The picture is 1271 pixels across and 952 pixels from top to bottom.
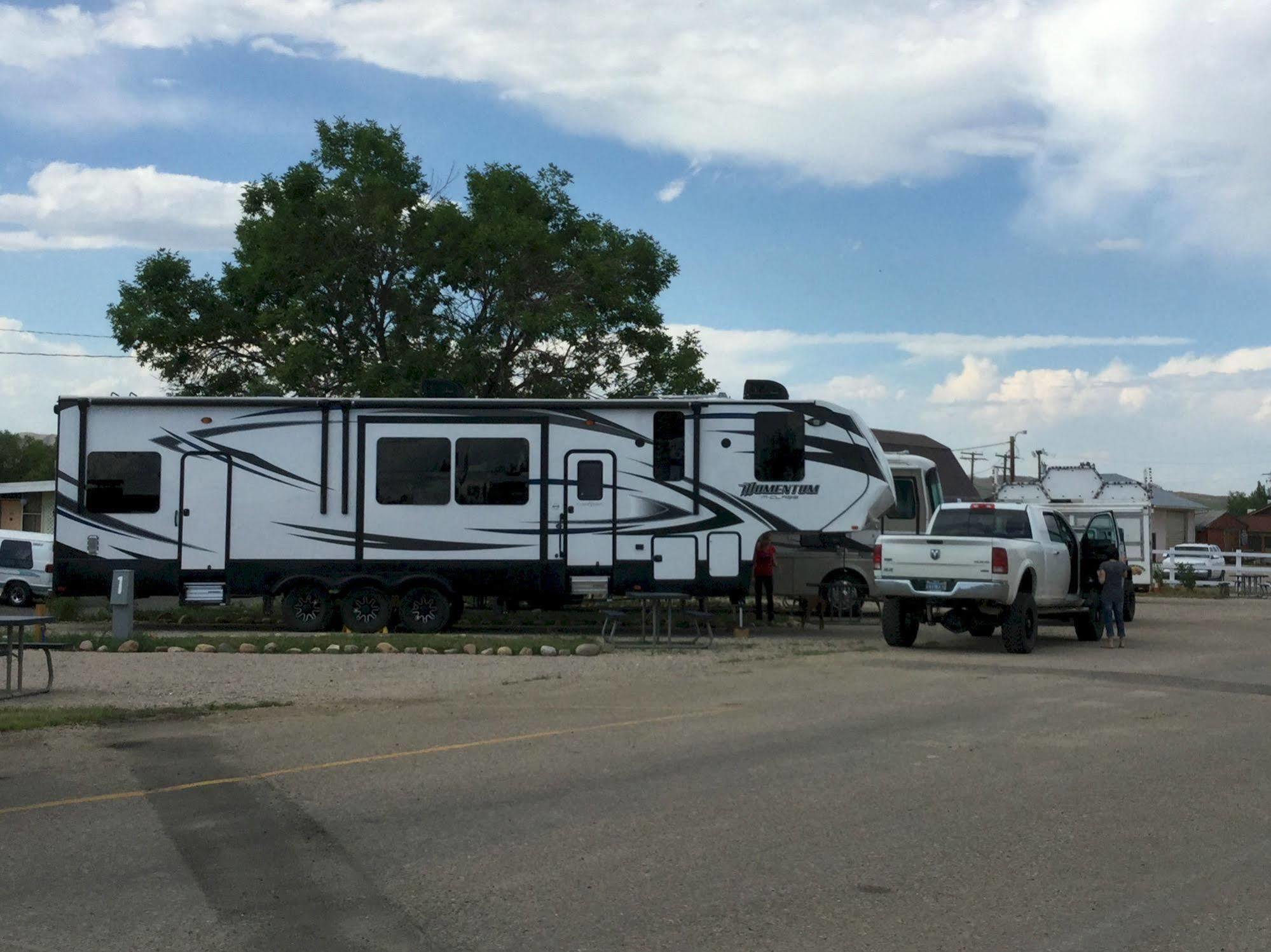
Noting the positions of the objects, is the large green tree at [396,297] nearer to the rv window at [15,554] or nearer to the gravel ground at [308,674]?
the rv window at [15,554]

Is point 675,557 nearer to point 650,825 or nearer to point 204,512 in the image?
point 204,512

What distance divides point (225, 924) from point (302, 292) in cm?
2483

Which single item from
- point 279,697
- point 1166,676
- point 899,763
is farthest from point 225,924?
point 1166,676

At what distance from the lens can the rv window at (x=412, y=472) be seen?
19.6m

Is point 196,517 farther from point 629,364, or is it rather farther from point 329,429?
point 629,364

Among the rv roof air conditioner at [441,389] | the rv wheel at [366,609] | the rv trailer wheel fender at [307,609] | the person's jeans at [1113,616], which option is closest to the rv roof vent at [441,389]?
the rv roof air conditioner at [441,389]

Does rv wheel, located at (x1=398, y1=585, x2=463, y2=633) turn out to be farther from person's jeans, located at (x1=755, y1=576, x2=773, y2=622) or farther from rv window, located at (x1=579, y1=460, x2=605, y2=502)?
person's jeans, located at (x1=755, y1=576, x2=773, y2=622)

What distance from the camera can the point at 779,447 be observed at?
19.7 meters

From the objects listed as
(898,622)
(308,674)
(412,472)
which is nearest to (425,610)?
(412,472)

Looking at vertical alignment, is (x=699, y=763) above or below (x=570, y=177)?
below

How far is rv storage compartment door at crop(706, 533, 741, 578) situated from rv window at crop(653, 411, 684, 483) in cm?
104

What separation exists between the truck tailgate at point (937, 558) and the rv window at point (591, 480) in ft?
13.4

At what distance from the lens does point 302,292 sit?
95.1ft

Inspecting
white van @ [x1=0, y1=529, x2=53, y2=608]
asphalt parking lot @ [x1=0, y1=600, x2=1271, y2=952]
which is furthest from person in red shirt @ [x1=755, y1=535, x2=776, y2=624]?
white van @ [x1=0, y1=529, x2=53, y2=608]
